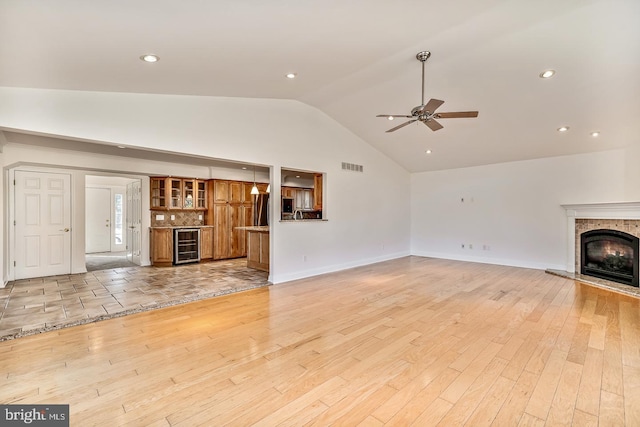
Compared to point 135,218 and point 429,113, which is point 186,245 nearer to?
point 135,218

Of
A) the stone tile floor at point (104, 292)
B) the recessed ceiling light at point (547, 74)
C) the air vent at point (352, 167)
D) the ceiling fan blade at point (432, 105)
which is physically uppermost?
the recessed ceiling light at point (547, 74)

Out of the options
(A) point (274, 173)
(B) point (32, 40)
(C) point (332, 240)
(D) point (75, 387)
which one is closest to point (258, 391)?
(D) point (75, 387)

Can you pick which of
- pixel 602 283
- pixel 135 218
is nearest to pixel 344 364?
pixel 602 283

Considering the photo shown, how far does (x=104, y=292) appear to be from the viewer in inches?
184

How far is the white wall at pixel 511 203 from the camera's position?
19.7 feet

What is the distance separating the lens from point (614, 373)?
241 centimetres

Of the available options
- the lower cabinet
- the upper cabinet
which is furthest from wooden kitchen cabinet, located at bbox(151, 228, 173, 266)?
the lower cabinet

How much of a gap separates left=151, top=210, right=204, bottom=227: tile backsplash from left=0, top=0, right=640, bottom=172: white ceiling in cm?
435

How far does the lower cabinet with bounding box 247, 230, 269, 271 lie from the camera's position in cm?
639

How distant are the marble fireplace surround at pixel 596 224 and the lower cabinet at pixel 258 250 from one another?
6120mm

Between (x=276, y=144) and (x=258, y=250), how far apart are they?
2.50 m

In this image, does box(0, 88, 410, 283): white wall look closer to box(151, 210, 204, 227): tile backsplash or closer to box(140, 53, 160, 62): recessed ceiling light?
box(140, 53, 160, 62): recessed ceiling light

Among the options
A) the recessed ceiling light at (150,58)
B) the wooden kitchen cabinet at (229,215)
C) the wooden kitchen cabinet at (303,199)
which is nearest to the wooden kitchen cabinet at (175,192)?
the wooden kitchen cabinet at (229,215)

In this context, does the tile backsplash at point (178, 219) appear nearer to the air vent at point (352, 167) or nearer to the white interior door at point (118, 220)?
the white interior door at point (118, 220)
